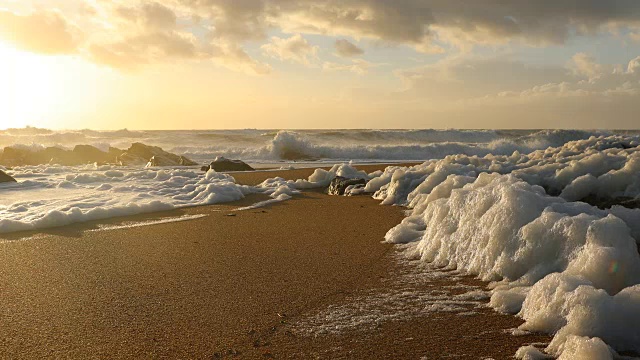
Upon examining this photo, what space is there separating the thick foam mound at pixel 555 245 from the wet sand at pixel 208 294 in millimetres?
241

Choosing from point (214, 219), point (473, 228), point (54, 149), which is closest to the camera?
point (473, 228)

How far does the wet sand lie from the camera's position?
2732mm

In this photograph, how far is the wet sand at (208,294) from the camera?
2.73 meters

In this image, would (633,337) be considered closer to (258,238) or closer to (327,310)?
(327,310)

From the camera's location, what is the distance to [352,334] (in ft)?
9.30

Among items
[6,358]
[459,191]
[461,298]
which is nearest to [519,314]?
[461,298]

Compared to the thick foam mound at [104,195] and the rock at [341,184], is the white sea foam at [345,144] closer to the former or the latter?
the thick foam mound at [104,195]

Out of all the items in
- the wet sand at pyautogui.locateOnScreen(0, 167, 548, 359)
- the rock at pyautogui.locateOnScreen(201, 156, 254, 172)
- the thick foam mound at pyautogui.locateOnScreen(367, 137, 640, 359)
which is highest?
the thick foam mound at pyautogui.locateOnScreen(367, 137, 640, 359)

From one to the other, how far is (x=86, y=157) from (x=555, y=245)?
62.6ft

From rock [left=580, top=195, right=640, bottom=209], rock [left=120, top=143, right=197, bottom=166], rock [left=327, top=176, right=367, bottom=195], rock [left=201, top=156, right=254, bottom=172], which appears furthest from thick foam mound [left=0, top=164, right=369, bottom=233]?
rock [left=120, top=143, right=197, bottom=166]

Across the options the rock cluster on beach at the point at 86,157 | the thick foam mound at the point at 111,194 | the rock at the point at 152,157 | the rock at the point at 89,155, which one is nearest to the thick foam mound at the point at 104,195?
the thick foam mound at the point at 111,194

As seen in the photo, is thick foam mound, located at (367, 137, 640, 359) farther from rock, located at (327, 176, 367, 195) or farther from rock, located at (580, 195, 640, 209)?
rock, located at (327, 176, 367, 195)

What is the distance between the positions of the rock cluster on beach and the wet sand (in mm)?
12762

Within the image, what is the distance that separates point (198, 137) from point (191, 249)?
38.0 meters
